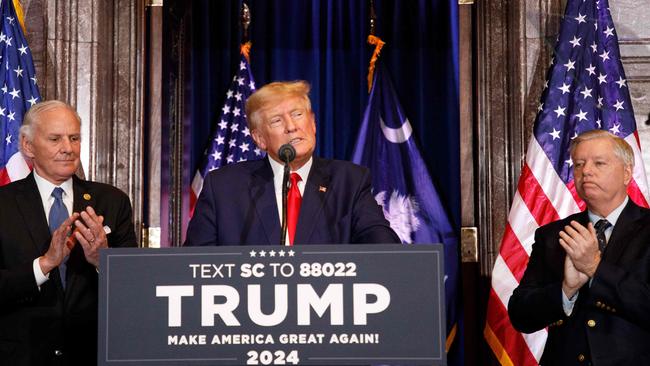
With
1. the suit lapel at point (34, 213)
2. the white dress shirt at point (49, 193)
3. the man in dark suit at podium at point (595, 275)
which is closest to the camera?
the man in dark suit at podium at point (595, 275)

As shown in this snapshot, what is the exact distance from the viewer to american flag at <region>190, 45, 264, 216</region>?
603 centimetres

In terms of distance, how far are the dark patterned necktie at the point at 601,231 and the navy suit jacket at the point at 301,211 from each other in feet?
2.64

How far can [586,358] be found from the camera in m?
3.46

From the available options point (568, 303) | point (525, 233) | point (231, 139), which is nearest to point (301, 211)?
point (568, 303)

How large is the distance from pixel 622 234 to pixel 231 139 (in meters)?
3.06

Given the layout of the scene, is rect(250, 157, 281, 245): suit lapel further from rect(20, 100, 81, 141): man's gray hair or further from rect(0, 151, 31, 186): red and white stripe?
rect(0, 151, 31, 186): red and white stripe

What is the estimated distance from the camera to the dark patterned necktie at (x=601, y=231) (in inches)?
142

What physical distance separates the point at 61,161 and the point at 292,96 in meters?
0.98

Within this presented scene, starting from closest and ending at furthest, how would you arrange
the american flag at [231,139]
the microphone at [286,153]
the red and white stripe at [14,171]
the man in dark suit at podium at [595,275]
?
the microphone at [286,153]
the man in dark suit at podium at [595,275]
the red and white stripe at [14,171]
the american flag at [231,139]

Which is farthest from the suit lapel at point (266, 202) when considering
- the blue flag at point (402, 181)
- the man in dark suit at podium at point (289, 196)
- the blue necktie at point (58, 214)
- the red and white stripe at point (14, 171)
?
the blue flag at point (402, 181)

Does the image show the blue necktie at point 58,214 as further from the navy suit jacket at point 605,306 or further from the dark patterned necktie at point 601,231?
the dark patterned necktie at point 601,231

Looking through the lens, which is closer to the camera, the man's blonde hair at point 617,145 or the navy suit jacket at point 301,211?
the navy suit jacket at point 301,211

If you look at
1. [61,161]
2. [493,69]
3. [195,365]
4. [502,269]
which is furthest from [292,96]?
[493,69]

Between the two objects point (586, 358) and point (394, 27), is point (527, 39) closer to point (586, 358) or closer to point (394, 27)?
point (394, 27)
